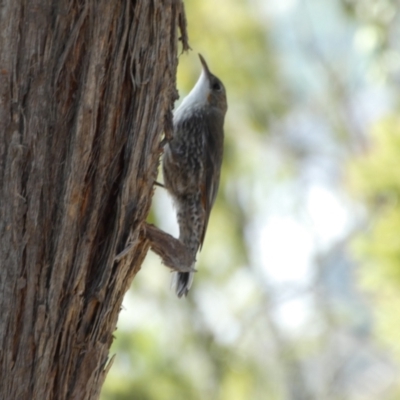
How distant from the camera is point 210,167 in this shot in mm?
4430

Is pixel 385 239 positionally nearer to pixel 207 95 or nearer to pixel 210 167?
pixel 210 167

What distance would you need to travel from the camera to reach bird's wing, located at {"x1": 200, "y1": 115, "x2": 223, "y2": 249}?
14.3 feet

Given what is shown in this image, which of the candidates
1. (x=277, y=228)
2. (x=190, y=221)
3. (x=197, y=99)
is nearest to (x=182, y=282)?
(x=190, y=221)

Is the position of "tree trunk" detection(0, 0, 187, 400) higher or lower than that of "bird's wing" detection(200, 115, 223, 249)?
lower

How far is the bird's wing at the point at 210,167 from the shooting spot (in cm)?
435

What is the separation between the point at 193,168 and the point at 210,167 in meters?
0.13

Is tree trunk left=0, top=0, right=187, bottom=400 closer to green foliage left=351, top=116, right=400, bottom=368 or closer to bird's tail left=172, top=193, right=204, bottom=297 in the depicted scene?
bird's tail left=172, top=193, right=204, bottom=297

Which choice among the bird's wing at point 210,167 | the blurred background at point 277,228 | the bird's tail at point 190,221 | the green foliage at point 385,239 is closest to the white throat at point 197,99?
the bird's wing at point 210,167

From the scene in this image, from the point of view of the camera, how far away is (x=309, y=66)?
9.91 metres

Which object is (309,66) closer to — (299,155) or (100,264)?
(299,155)

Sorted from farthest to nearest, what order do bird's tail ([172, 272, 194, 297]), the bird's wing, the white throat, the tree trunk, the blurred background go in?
the blurred background < the white throat < the bird's wing < bird's tail ([172, 272, 194, 297]) < the tree trunk

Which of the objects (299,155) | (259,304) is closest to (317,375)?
(259,304)

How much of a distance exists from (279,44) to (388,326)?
5.98 meters

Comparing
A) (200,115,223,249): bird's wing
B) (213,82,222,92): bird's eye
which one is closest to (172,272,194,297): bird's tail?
(200,115,223,249): bird's wing
